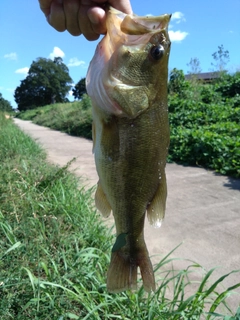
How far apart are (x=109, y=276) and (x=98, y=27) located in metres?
1.10

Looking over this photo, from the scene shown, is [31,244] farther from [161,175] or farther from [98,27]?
[98,27]

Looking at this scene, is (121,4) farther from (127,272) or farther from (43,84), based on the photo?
(43,84)

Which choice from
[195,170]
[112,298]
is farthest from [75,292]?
[195,170]

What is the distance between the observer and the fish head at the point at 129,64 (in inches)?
57.3

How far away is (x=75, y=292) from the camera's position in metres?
2.58

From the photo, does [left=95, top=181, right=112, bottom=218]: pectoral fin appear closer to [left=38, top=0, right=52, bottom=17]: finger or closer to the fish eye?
the fish eye

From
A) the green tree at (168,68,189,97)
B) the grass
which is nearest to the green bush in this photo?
the green tree at (168,68,189,97)

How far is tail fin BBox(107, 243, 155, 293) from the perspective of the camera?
145 cm

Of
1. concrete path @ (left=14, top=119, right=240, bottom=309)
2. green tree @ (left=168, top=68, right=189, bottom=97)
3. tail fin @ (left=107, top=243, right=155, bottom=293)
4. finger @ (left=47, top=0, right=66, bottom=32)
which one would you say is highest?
green tree @ (left=168, top=68, right=189, bottom=97)

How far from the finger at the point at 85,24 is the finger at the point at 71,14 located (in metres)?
0.02

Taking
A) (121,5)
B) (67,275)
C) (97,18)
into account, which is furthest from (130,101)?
(67,275)

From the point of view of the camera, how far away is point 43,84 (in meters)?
59.5

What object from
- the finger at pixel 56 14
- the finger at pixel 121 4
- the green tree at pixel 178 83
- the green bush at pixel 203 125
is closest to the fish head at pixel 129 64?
the finger at pixel 121 4

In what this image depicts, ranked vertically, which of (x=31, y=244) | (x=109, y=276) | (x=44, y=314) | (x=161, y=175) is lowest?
(x=44, y=314)
